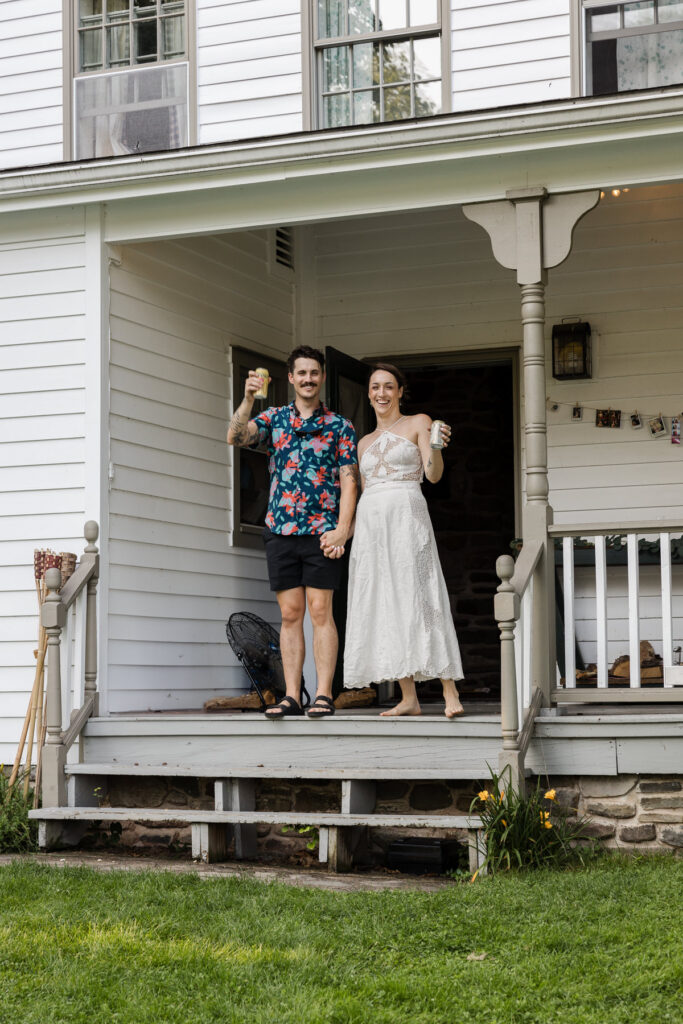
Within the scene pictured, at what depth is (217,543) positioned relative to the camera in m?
7.96

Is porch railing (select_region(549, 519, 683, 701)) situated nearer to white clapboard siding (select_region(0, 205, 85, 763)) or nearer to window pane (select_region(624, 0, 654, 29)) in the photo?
white clapboard siding (select_region(0, 205, 85, 763))

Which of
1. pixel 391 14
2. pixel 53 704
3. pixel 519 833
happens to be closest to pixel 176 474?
pixel 53 704

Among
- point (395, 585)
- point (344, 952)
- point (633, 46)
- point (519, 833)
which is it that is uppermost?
point (633, 46)

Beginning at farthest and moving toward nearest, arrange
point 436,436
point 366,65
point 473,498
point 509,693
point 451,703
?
point 473,498, point 366,65, point 451,703, point 436,436, point 509,693

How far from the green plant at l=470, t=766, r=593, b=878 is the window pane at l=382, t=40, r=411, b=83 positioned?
12.9ft

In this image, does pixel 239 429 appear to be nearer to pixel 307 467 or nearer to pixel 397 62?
pixel 307 467

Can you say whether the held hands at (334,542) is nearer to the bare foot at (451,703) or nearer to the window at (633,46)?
the bare foot at (451,703)

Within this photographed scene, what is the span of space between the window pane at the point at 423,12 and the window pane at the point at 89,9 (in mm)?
1881

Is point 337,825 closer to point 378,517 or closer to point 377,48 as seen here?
point 378,517

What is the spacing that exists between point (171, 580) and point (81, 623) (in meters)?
0.83

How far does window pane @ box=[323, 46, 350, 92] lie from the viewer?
7.41 meters

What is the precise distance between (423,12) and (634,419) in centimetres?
264

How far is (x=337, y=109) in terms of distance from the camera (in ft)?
24.2

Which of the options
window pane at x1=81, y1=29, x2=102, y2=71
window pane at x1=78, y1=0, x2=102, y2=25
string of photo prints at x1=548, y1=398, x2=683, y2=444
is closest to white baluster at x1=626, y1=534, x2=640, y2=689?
string of photo prints at x1=548, y1=398, x2=683, y2=444
